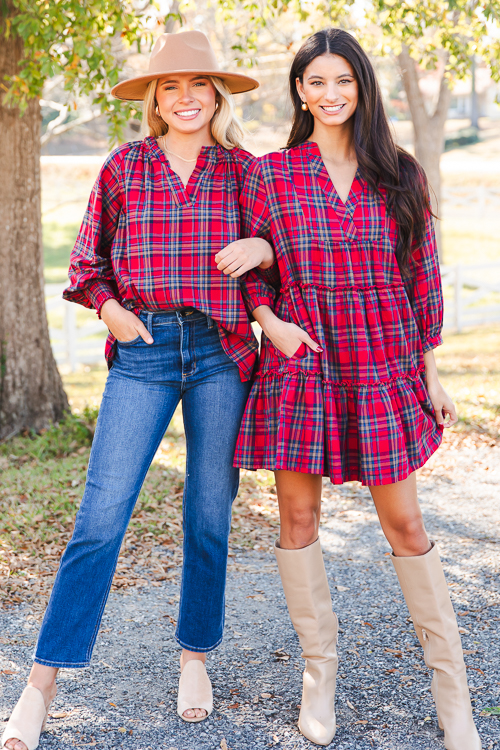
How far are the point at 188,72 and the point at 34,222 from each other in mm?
3566

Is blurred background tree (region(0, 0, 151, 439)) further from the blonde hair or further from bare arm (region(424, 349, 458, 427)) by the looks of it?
bare arm (region(424, 349, 458, 427))

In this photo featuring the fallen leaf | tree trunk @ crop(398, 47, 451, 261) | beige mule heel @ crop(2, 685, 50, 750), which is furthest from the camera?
tree trunk @ crop(398, 47, 451, 261)

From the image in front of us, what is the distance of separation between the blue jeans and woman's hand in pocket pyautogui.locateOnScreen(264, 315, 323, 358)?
0.64 ft

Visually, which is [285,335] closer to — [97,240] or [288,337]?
[288,337]

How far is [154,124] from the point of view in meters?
2.54

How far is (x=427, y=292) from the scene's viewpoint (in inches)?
94.7

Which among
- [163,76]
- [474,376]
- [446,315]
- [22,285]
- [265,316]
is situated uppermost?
[163,76]

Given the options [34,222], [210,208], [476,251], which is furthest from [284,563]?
[476,251]

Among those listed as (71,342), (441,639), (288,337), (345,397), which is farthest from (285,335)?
(71,342)

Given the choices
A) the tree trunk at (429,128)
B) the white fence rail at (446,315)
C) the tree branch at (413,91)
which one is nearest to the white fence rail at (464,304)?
the white fence rail at (446,315)

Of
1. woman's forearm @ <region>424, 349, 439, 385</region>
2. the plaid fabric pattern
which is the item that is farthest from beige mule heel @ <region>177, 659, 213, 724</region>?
woman's forearm @ <region>424, 349, 439, 385</region>

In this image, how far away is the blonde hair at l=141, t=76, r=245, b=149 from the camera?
2.47m

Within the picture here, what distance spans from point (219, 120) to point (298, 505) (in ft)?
4.14

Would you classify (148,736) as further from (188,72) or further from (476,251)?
(476,251)
